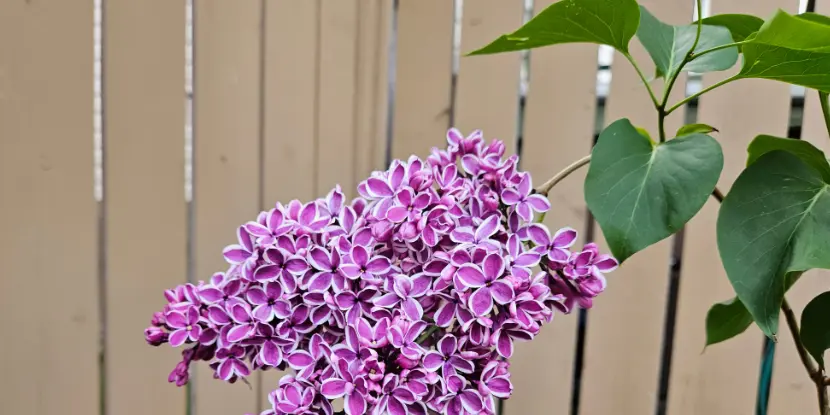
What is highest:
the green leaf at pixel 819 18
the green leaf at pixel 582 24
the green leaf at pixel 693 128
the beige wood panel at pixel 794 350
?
the green leaf at pixel 819 18

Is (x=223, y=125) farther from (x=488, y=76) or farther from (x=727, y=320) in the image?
(x=727, y=320)

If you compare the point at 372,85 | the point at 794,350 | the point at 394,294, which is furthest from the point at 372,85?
the point at 794,350

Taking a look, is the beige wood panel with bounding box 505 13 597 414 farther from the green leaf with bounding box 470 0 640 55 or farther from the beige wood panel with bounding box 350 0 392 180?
the green leaf with bounding box 470 0 640 55

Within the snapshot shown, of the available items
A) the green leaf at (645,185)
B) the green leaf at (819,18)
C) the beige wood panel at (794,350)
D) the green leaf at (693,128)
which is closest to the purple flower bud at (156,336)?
the green leaf at (645,185)

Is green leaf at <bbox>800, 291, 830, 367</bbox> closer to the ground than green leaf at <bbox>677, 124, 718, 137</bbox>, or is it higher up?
closer to the ground

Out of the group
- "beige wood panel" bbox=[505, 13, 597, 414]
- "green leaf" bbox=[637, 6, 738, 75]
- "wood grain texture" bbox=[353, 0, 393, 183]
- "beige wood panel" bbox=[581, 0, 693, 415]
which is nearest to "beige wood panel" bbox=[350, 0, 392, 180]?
"wood grain texture" bbox=[353, 0, 393, 183]

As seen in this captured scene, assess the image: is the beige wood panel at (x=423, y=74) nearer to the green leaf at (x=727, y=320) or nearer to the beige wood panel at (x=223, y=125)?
the beige wood panel at (x=223, y=125)

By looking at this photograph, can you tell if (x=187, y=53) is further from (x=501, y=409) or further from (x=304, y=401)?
(x=501, y=409)

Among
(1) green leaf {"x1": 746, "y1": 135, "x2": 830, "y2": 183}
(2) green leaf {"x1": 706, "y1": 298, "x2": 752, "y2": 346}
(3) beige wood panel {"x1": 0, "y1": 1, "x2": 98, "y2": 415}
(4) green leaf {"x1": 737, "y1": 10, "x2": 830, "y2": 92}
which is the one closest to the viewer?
(4) green leaf {"x1": 737, "y1": 10, "x2": 830, "y2": 92}
